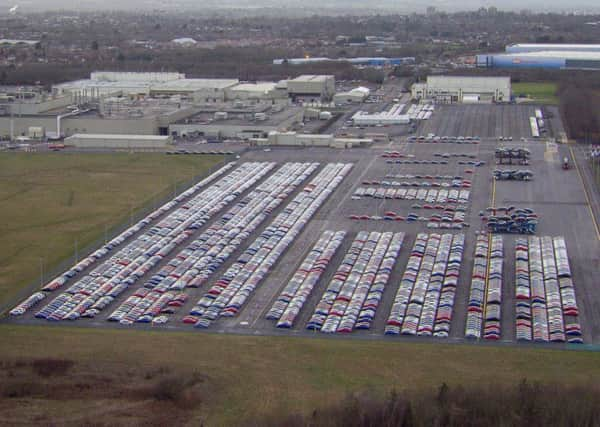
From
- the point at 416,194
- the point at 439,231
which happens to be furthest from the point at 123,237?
the point at 416,194

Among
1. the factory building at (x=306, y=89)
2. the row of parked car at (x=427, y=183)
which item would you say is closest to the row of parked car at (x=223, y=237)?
the row of parked car at (x=427, y=183)

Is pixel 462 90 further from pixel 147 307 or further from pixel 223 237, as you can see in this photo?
pixel 147 307

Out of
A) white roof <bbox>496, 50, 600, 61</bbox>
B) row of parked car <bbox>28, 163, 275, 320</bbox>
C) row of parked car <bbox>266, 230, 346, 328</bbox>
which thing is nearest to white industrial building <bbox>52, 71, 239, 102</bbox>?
row of parked car <bbox>28, 163, 275, 320</bbox>

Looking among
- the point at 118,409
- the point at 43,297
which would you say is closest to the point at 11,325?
the point at 43,297

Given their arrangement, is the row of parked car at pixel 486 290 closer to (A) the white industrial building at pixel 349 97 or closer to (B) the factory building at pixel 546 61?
(A) the white industrial building at pixel 349 97

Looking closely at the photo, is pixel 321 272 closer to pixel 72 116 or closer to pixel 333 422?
pixel 333 422

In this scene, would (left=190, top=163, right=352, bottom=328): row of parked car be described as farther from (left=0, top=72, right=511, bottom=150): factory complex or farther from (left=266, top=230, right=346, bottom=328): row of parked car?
(left=0, top=72, right=511, bottom=150): factory complex
